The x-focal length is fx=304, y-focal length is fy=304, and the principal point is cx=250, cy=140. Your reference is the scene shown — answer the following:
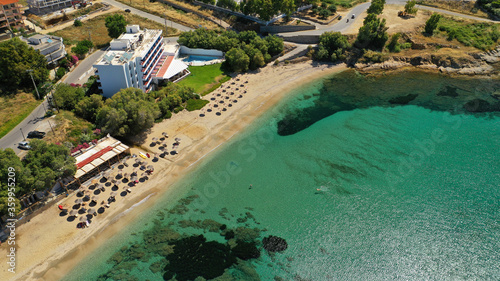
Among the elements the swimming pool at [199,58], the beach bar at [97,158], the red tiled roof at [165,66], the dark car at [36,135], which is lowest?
the beach bar at [97,158]

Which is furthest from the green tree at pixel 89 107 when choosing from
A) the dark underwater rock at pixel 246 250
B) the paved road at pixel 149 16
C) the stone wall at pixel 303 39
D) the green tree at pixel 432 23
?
the green tree at pixel 432 23

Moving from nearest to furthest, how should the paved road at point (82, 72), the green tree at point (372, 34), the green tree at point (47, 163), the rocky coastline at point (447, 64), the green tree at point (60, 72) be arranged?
1. the green tree at point (47, 163)
2. the green tree at point (60, 72)
3. the paved road at point (82, 72)
4. the rocky coastline at point (447, 64)
5. the green tree at point (372, 34)

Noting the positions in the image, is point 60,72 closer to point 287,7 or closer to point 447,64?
point 287,7

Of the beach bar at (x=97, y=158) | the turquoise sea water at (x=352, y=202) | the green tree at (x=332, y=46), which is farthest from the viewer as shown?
the green tree at (x=332, y=46)

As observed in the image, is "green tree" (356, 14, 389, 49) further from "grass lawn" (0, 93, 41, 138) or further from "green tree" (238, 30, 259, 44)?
"grass lawn" (0, 93, 41, 138)

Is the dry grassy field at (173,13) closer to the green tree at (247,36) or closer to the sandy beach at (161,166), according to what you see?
the green tree at (247,36)

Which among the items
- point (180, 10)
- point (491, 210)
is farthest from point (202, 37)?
point (491, 210)

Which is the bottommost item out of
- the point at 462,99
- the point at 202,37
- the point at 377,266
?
the point at 377,266

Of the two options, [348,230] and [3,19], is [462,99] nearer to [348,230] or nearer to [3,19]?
[348,230]
